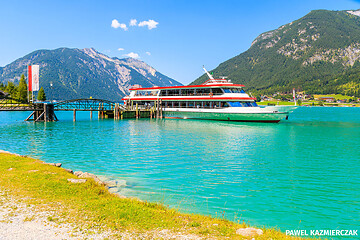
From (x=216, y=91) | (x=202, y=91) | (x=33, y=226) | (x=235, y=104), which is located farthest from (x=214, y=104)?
(x=33, y=226)

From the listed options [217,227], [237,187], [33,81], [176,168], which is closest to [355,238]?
[217,227]

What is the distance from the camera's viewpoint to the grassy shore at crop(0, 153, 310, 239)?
701 cm

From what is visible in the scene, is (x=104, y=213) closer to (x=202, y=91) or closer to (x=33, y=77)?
(x=33, y=77)

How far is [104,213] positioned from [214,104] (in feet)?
175

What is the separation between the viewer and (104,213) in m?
7.98

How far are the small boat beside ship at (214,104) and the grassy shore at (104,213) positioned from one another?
1806 inches

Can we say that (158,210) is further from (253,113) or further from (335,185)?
(253,113)

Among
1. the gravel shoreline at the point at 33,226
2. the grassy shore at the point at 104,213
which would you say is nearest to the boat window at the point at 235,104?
the grassy shore at the point at 104,213

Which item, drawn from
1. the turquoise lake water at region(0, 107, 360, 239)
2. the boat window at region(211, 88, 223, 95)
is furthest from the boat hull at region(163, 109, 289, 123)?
the turquoise lake water at region(0, 107, 360, 239)

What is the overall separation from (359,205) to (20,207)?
1366 centimetres

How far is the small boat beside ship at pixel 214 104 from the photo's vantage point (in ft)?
173

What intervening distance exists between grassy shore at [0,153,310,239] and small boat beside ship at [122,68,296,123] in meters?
45.9

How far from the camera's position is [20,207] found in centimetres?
814

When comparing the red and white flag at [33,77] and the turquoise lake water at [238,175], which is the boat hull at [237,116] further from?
the red and white flag at [33,77]
